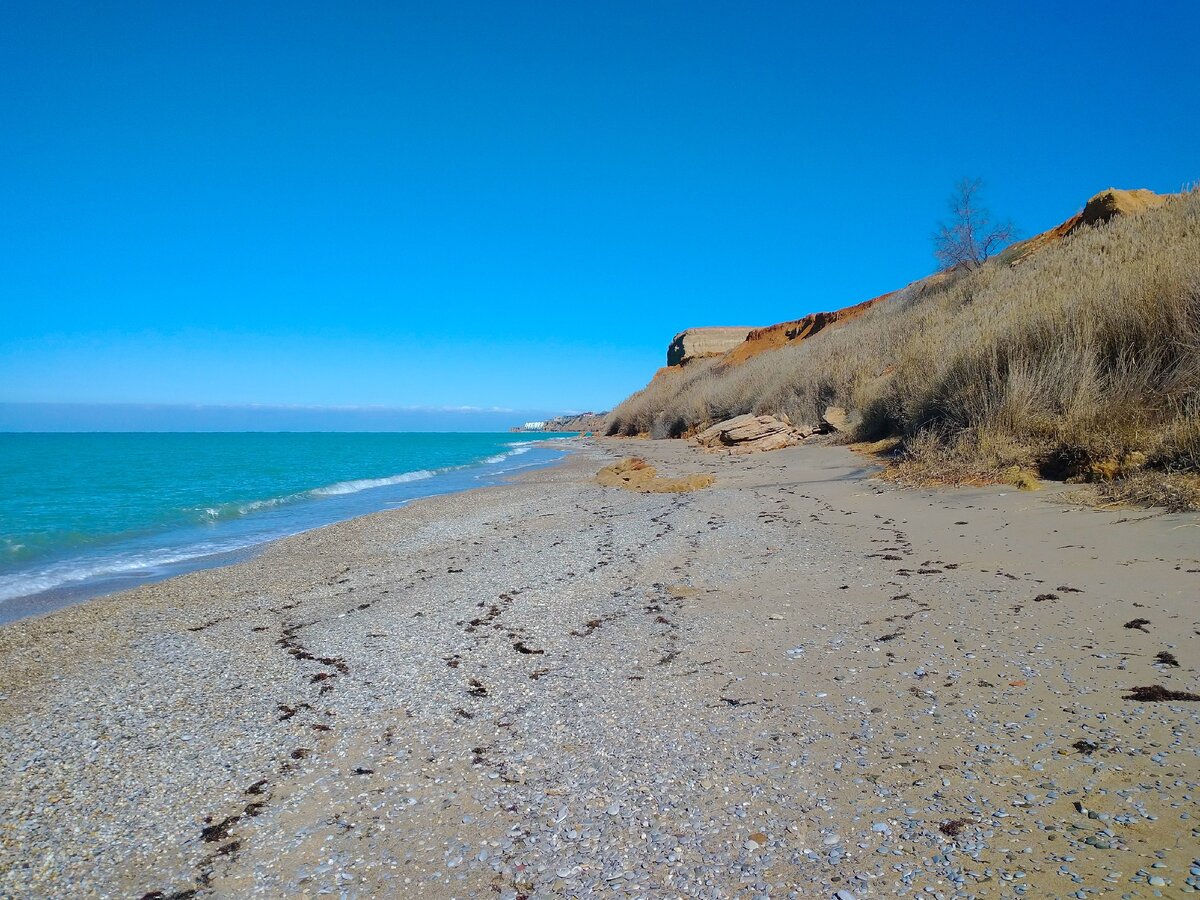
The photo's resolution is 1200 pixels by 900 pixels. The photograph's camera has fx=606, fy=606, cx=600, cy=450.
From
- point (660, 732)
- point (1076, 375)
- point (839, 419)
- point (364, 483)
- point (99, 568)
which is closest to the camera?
point (660, 732)

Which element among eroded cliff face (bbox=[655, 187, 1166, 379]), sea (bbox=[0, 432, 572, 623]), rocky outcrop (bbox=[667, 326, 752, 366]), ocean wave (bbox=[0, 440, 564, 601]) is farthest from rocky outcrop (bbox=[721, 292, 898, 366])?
ocean wave (bbox=[0, 440, 564, 601])

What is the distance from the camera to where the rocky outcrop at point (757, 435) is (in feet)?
57.4

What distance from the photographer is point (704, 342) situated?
58.4 metres

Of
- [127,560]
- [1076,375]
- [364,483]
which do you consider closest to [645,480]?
[1076,375]

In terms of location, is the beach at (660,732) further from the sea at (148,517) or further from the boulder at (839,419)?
the boulder at (839,419)

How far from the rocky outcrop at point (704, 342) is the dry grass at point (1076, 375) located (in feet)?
138

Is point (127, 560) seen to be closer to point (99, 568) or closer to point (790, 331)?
point (99, 568)

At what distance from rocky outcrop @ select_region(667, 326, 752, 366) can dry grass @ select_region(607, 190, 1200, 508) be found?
42.0m

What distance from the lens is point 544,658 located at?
413 centimetres

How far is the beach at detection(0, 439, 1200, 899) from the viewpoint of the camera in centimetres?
205

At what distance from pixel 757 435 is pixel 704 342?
1635 inches

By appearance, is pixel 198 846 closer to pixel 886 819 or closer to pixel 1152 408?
pixel 886 819

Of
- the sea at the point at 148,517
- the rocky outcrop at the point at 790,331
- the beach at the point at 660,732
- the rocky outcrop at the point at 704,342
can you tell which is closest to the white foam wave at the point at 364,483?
the sea at the point at 148,517

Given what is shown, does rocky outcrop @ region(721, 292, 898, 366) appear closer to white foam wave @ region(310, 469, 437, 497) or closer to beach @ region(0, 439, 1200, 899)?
white foam wave @ region(310, 469, 437, 497)
